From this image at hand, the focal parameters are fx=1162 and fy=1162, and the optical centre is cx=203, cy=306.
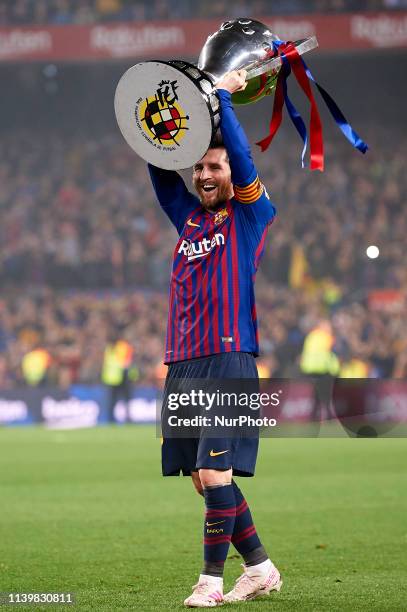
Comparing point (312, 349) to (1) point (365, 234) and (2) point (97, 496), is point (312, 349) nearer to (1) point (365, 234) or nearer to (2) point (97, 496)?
(1) point (365, 234)

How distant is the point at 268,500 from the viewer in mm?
9359

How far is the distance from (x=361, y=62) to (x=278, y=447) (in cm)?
1492

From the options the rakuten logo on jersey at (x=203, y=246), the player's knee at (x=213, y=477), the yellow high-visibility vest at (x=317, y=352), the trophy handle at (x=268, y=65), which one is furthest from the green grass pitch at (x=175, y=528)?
the yellow high-visibility vest at (x=317, y=352)

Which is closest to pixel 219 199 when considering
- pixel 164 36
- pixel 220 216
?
pixel 220 216

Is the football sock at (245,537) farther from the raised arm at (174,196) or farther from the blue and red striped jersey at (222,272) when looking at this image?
the raised arm at (174,196)

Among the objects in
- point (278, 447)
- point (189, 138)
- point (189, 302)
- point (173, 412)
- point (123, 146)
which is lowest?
point (278, 447)

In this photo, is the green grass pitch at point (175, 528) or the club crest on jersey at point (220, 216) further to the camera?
the green grass pitch at point (175, 528)

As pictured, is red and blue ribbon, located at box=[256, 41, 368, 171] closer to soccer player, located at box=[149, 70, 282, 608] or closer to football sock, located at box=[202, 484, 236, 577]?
soccer player, located at box=[149, 70, 282, 608]

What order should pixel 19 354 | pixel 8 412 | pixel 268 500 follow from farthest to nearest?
pixel 19 354, pixel 8 412, pixel 268 500

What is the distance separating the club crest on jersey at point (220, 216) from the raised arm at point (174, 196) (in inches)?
7.5

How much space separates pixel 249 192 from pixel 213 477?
1208 millimetres

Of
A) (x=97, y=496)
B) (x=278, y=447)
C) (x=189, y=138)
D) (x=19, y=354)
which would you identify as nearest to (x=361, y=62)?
(x=19, y=354)

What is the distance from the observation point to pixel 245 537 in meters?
5.12

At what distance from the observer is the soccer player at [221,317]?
4.81 metres
